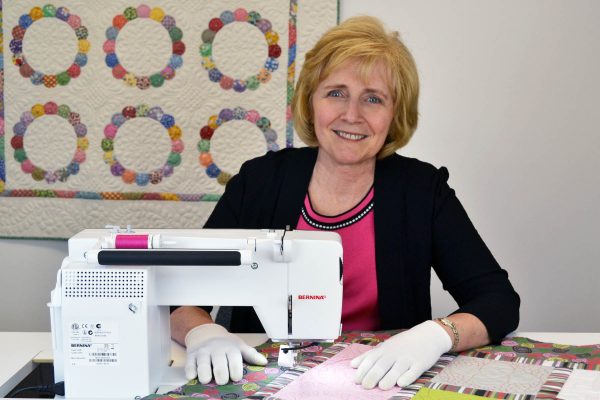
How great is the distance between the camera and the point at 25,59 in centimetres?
257

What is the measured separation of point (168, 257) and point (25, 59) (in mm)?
1691

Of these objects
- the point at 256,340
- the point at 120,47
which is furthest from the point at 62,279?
the point at 120,47

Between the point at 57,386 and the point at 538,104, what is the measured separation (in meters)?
1.99

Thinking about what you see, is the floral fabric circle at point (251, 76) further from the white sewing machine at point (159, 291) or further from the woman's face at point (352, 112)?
the white sewing machine at point (159, 291)

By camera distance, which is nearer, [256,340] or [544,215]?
[256,340]

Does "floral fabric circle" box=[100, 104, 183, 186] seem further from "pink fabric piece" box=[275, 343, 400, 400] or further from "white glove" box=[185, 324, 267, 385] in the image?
"pink fabric piece" box=[275, 343, 400, 400]

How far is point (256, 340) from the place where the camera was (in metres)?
1.47

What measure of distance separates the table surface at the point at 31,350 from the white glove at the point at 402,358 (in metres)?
0.29

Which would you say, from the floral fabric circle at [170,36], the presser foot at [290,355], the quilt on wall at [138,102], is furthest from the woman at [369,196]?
the floral fabric circle at [170,36]

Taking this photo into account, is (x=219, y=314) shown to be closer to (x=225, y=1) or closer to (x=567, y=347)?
(x=567, y=347)

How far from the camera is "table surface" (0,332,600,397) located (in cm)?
128

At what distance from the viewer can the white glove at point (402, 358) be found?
1207 mm

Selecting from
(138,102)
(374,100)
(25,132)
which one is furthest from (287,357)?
(25,132)

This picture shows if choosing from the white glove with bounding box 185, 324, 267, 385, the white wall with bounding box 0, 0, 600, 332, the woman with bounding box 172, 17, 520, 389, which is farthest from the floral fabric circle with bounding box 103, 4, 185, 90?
the white glove with bounding box 185, 324, 267, 385
